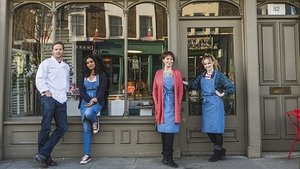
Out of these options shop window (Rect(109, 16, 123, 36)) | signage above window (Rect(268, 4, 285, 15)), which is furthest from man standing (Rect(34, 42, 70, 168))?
signage above window (Rect(268, 4, 285, 15))

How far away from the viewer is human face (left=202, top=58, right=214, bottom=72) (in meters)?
6.71

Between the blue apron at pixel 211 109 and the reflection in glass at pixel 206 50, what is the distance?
1.85ft

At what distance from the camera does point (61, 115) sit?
6.62m

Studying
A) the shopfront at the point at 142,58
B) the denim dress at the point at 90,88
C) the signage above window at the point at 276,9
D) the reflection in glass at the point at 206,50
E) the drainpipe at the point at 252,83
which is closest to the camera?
the denim dress at the point at 90,88

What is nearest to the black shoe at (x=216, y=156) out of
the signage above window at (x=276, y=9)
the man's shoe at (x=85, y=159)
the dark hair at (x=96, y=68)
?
the man's shoe at (x=85, y=159)

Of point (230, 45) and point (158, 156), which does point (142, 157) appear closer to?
point (158, 156)

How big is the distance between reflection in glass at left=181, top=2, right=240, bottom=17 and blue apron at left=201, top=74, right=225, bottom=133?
1.45 metres

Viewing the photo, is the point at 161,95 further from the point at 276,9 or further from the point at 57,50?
the point at 276,9

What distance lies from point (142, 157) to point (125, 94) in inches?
50.3

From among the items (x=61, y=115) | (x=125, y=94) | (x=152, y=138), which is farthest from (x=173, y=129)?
(x=61, y=115)

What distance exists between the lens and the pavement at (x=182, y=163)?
6.41m

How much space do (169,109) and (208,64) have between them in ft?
3.63

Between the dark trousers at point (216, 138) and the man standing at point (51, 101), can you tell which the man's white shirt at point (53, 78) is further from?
the dark trousers at point (216, 138)

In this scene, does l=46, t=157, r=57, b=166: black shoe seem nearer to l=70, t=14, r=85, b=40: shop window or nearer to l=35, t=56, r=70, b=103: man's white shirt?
l=35, t=56, r=70, b=103: man's white shirt
